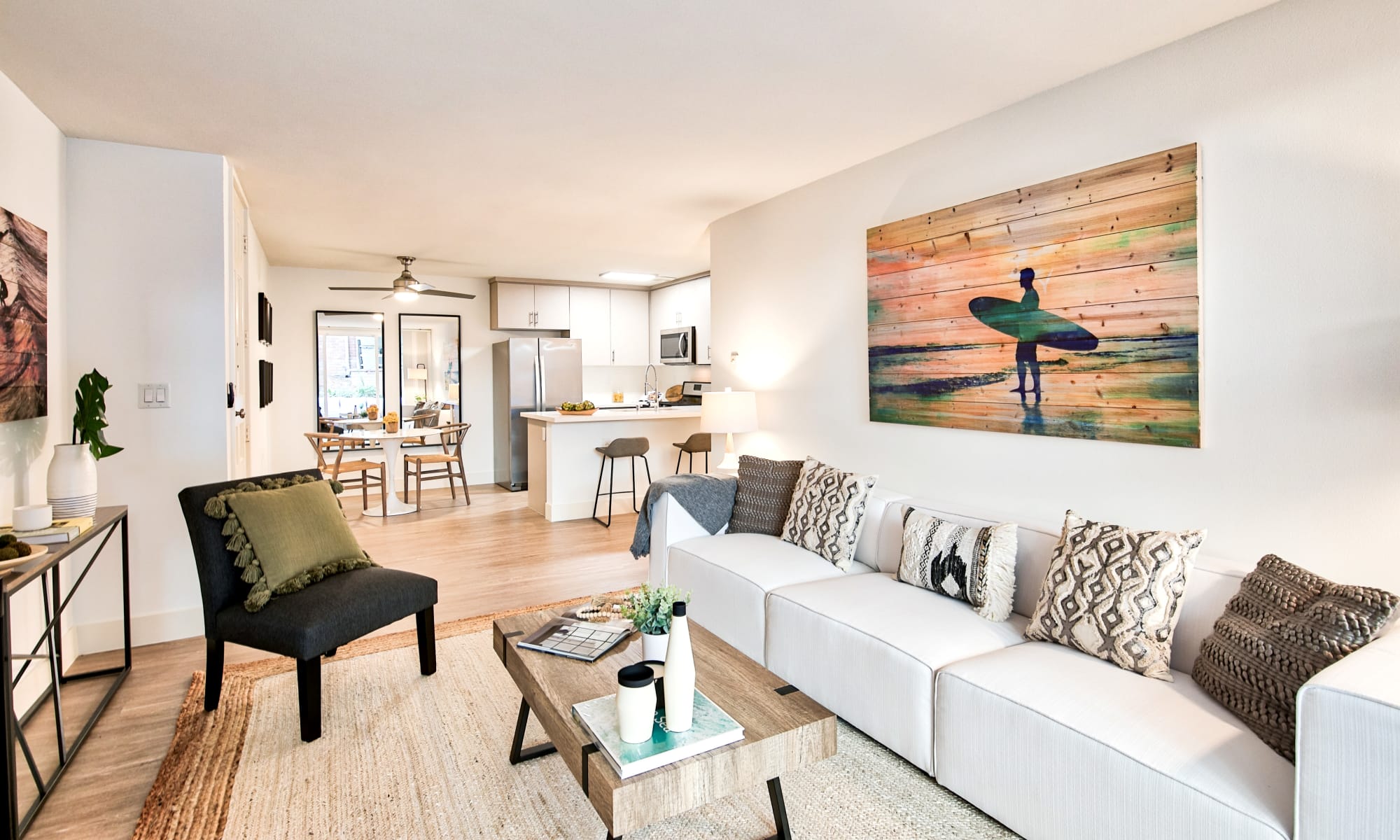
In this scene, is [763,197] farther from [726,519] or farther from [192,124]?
[192,124]

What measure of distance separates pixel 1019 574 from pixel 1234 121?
1.66 m

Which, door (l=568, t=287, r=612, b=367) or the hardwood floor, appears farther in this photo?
door (l=568, t=287, r=612, b=367)

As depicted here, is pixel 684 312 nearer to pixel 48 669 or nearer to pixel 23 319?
pixel 23 319

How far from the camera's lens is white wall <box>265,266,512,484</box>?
23.4 feet

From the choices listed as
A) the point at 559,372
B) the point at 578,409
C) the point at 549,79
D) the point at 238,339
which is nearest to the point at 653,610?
the point at 549,79

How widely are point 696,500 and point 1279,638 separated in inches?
94.5

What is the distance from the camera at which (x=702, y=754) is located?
5.05 ft

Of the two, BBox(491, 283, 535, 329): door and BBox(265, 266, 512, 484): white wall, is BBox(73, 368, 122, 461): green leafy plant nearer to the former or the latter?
BBox(265, 266, 512, 484): white wall

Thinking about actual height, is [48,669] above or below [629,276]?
below

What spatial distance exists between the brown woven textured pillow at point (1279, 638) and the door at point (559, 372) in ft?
22.0

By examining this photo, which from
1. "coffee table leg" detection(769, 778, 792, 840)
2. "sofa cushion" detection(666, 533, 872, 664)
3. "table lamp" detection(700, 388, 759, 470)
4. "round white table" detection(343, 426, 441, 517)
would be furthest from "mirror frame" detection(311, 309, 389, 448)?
"coffee table leg" detection(769, 778, 792, 840)

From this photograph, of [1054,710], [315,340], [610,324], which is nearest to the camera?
[1054,710]

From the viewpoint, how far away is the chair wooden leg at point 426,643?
282 cm

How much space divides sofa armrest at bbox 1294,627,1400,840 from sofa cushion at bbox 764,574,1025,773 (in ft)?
2.85
